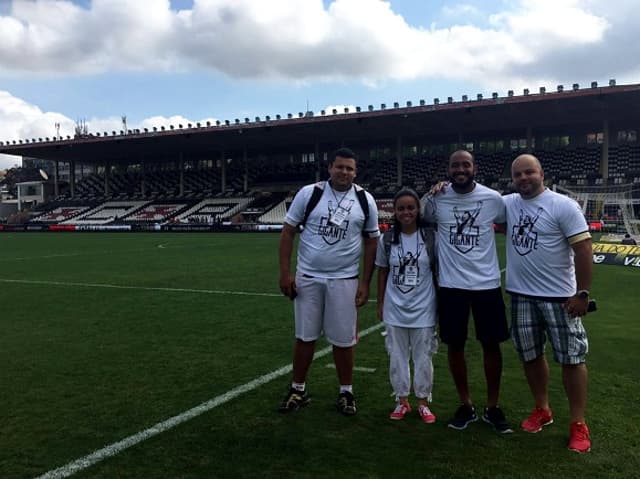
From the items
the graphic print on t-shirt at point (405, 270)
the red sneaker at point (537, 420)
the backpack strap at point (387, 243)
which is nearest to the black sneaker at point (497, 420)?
the red sneaker at point (537, 420)

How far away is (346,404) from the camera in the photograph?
4.12 m

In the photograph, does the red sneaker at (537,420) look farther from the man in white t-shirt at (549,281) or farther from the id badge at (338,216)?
the id badge at (338,216)

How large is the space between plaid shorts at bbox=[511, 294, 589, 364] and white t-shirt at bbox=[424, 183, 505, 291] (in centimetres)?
25

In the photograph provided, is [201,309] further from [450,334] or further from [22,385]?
[450,334]

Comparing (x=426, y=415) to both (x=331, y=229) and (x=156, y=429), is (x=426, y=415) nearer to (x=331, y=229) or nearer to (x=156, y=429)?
(x=331, y=229)

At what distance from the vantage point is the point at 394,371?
3988 mm

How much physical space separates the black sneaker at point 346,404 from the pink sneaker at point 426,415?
0.49 metres

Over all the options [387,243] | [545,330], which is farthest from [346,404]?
[545,330]

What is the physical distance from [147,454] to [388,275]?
1999mm

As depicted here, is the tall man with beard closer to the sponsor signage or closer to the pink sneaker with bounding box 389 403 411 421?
the pink sneaker with bounding box 389 403 411 421

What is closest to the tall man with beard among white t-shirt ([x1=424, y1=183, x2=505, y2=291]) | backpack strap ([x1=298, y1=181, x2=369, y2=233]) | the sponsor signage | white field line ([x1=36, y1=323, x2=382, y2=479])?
white t-shirt ([x1=424, y1=183, x2=505, y2=291])

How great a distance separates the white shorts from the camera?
4.15 meters

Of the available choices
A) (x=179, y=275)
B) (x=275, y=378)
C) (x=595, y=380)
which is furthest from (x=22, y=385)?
(x=179, y=275)

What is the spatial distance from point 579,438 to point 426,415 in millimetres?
981
